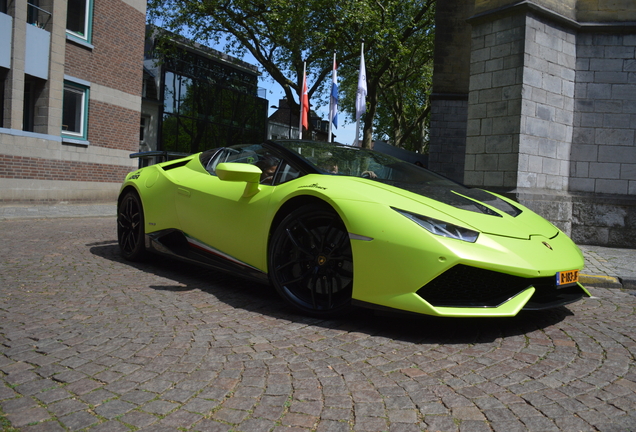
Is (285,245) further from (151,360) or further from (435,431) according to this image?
(435,431)

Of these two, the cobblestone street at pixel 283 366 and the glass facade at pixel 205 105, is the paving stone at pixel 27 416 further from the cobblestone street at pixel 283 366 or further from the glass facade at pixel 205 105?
the glass facade at pixel 205 105

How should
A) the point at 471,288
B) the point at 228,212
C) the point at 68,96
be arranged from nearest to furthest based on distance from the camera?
the point at 471,288 < the point at 228,212 < the point at 68,96

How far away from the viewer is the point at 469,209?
3535 mm

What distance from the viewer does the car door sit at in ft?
13.1

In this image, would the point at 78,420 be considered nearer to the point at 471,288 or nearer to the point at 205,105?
the point at 471,288

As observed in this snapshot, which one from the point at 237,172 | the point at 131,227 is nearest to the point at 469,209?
the point at 237,172

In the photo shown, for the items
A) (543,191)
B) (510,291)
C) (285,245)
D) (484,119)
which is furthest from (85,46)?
(510,291)

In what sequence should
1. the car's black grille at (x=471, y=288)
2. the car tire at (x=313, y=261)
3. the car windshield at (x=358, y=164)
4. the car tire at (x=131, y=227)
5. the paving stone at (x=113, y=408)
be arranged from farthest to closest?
the car tire at (x=131, y=227)
the car windshield at (x=358, y=164)
the car tire at (x=313, y=261)
the car's black grille at (x=471, y=288)
the paving stone at (x=113, y=408)

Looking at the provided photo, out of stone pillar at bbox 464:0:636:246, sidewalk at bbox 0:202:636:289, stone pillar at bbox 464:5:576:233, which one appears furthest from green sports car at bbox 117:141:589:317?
stone pillar at bbox 464:0:636:246

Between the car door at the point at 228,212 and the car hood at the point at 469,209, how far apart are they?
873 millimetres

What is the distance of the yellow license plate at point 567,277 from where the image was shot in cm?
338

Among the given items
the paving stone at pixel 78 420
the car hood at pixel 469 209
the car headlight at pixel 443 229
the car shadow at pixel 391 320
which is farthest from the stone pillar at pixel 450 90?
the paving stone at pixel 78 420

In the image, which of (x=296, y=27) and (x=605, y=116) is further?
(x=296, y=27)

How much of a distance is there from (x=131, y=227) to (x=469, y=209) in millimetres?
3541
